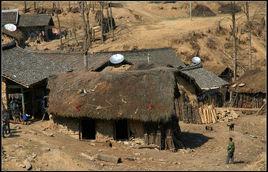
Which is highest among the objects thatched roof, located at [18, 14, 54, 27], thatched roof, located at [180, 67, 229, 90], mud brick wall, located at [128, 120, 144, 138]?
thatched roof, located at [18, 14, 54, 27]

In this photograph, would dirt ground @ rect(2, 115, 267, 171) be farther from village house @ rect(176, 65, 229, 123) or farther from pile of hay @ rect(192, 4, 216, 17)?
pile of hay @ rect(192, 4, 216, 17)

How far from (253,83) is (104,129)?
1705 centimetres

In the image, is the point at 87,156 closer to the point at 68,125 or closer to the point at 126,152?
the point at 126,152

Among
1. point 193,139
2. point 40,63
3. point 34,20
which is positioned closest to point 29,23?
point 34,20

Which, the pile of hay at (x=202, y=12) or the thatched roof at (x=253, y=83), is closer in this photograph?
the thatched roof at (x=253, y=83)

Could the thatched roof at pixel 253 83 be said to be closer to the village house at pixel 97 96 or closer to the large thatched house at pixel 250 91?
the large thatched house at pixel 250 91

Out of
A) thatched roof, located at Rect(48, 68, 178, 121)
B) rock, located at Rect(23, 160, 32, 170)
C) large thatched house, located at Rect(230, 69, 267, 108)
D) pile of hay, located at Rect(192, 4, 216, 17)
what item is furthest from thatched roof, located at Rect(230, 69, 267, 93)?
pile of hay, located at Rect(192, 4, 216, 17)

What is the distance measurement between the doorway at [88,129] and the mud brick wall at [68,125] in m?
0.35

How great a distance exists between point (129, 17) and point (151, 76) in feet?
157

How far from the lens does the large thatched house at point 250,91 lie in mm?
37812

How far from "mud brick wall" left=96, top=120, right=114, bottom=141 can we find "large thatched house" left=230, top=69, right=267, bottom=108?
1622 cm

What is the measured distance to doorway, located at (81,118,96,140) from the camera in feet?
87.2

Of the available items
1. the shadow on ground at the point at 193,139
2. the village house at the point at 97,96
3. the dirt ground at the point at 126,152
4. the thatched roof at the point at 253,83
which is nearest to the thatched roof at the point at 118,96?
the village house at the point at 97,96

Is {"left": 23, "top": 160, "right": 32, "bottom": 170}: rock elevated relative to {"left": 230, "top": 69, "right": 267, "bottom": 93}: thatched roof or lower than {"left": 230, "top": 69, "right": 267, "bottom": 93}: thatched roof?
elevated
